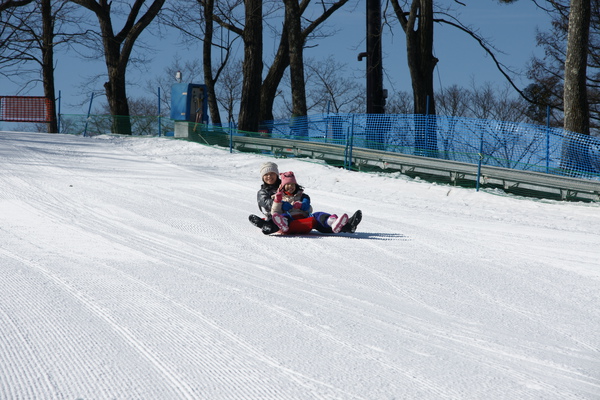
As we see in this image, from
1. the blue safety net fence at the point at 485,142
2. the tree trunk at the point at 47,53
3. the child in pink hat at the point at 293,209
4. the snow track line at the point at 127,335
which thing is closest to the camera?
the snow track line at the point at 127,335

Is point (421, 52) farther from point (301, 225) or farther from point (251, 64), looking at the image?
point (301, 225)

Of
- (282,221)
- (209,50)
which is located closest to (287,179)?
(282,221)

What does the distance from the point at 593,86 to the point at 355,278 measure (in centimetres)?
3076

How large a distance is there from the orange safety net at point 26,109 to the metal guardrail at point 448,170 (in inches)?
582

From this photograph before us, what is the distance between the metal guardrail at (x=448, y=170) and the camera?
13.6 metres

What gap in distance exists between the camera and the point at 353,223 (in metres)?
8.69

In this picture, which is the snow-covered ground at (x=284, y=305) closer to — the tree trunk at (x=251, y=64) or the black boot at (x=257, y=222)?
the black boot at (x=257, y=222)

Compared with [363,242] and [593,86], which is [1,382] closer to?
[363,242]

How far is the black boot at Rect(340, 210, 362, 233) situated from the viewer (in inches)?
340

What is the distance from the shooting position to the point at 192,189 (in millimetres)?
13805

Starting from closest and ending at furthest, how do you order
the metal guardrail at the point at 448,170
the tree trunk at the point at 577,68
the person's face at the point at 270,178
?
1. the person's face at the point at 270,178
2. the metal guardrail at the point at 448,170
3. the tree trunk at the point at 577,68

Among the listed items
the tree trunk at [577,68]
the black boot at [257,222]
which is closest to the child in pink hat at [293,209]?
the black boot at [257,222]

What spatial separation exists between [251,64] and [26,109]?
1269 centimetres

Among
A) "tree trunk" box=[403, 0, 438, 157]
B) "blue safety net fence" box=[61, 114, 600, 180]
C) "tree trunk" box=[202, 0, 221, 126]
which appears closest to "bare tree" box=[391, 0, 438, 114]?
"tree trunk" box=[403, 0, 438, 157]
